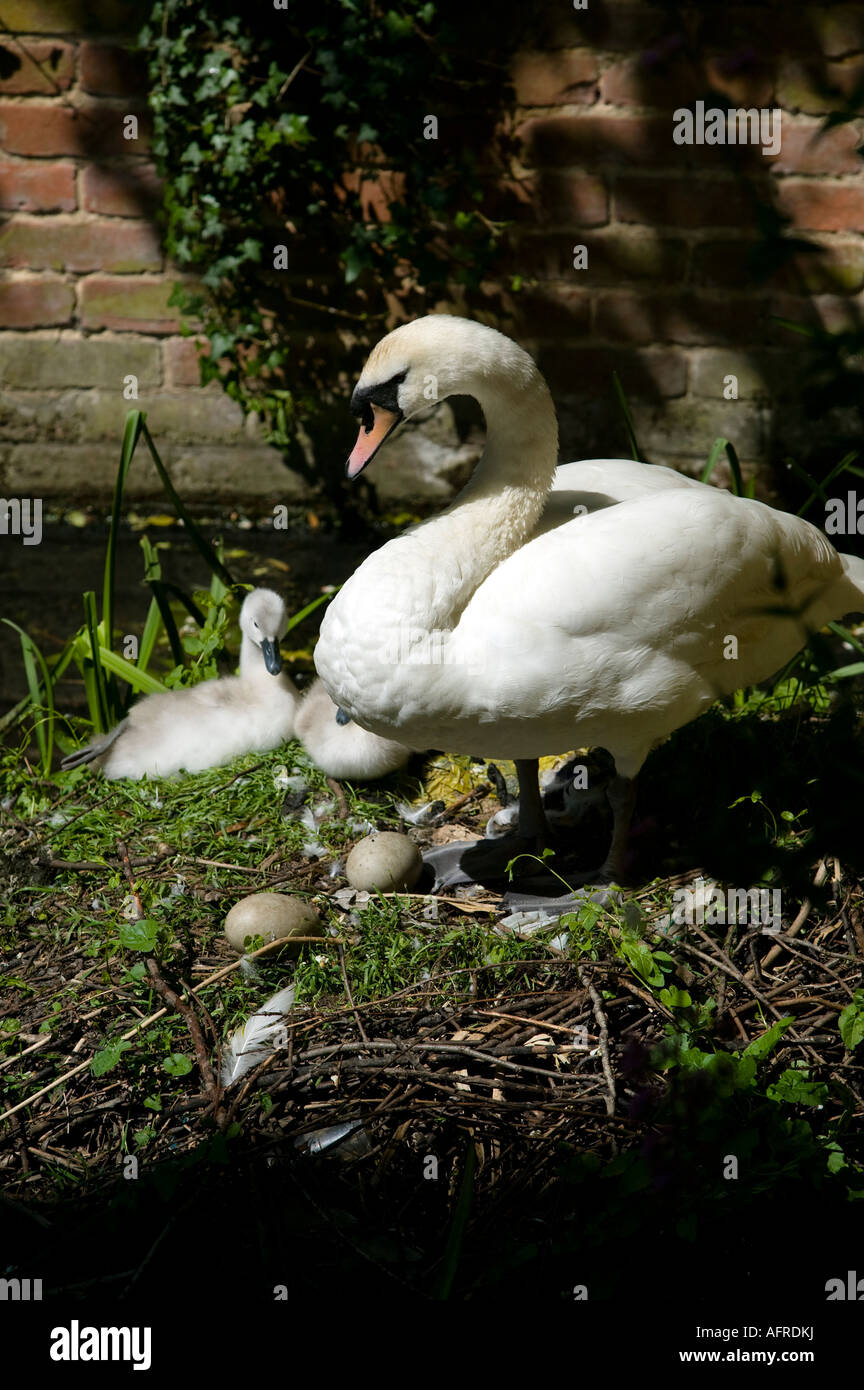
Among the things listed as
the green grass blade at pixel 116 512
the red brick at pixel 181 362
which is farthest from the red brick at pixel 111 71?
the green grass blade at pixel 116 512

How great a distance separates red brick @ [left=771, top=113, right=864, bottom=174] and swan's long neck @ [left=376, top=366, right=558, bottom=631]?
260cm

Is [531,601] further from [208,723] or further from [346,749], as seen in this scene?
[208,723]

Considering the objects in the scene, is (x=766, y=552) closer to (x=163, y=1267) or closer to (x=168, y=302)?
(x=163, y=1267)

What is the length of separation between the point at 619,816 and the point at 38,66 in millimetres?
3944

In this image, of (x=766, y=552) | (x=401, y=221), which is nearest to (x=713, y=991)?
(x=766, y=552)

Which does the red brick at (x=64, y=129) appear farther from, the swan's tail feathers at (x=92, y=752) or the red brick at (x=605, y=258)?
the swan's tail feathers at (x=92, y=752)

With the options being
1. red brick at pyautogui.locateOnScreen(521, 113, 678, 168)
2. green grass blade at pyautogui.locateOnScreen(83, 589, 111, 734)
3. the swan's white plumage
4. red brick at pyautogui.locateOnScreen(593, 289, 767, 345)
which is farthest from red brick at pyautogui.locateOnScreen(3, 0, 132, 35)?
the swan's white plumage

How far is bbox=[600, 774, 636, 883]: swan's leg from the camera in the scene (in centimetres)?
301

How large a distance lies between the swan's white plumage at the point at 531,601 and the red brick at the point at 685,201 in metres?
2.43

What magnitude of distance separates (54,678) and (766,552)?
87.0 inches

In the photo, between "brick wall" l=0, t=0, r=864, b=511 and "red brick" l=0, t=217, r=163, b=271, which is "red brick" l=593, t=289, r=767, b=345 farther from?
"red brick" l=0, t=217, r=163, b=271

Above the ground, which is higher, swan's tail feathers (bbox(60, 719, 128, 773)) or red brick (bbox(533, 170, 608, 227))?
red brick (bbox(533, 170, 608, 227))

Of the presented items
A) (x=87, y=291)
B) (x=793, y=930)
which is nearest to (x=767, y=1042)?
(x=793, y=930)
